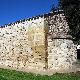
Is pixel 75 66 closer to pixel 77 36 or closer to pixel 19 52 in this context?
pixel 77 36

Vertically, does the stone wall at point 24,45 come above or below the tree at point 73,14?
below

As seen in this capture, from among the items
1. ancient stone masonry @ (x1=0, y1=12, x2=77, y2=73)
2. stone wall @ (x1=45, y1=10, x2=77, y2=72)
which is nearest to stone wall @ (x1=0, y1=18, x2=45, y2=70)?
ancient stone masonry @ (x1=0, y1=12, x2=77, y2=73)

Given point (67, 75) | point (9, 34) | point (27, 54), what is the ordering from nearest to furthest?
point (67, 75), point (27, 54), point (9, 34)

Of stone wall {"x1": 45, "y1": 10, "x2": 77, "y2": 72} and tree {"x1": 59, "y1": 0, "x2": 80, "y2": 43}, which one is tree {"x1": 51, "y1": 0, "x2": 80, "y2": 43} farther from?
stone wall {"x1": 45, "y1": 10, "x2": 77, "y2": 72}

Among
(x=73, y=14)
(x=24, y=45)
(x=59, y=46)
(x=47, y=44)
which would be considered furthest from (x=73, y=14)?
(x=24, y=45)

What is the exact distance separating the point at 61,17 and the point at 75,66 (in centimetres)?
353

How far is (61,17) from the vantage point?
2181 cm

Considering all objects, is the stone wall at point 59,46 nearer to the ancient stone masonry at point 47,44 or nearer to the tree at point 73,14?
the ancient stone masonry at point 47,44

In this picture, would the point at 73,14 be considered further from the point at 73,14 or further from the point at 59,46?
the point at 59,46

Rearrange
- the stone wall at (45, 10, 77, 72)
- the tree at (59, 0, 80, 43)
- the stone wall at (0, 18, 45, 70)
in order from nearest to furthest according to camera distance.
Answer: the tree at (59, 0, 80, 43)
the stone wall at (45, 10, 77, 72)
the stone wall at (0, 18, 45, 70)

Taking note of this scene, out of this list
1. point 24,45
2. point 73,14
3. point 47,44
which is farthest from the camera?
point 24,45

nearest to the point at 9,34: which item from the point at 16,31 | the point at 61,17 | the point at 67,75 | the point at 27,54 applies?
the point at 16,31

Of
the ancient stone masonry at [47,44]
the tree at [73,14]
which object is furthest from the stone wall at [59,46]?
the tree at [73,14]

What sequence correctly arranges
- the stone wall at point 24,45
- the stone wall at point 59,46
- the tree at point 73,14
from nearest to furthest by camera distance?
1. the tree at point 73,14
2. the stone wall at point 59,46
3. the stone wall at point 24,45
